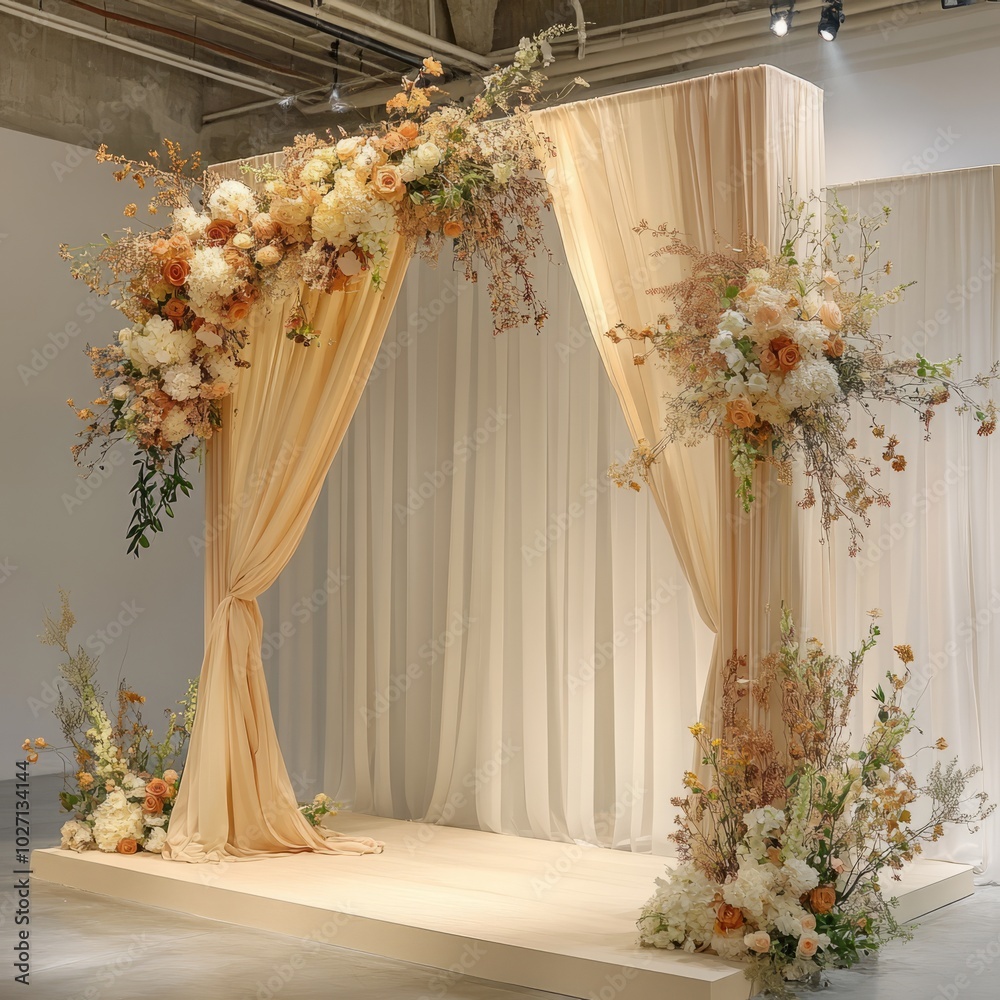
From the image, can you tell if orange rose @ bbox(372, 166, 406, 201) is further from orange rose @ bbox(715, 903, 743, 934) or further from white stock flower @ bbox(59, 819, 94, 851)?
white stock flower @ bbox(59, 819, 94, 851)

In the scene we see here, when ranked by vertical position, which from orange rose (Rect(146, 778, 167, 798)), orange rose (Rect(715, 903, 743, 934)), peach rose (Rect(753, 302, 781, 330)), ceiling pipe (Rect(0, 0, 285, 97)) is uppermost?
ceiling pipe (Rect(0, 0, 285, 97))

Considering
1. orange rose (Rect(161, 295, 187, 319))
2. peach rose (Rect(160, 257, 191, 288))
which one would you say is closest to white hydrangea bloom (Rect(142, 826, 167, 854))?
orange rose (Rect(161, 295, 187, 319))

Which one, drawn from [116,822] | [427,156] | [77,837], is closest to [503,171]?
[427,156]

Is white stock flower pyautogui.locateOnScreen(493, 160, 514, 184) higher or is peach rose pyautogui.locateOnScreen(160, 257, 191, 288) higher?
white stock flower pyautogui.locateOnScreen(493, 160, 514, 184)

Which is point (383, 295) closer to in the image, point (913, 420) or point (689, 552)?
point (689, 552)

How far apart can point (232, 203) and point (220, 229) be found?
0.36 ft

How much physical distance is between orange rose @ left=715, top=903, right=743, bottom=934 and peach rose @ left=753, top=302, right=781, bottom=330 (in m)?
1.70

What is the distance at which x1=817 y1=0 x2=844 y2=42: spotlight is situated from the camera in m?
6.13

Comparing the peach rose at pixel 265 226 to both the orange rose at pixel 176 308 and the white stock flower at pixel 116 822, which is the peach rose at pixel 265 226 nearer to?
the orange rose at pixel 176 308

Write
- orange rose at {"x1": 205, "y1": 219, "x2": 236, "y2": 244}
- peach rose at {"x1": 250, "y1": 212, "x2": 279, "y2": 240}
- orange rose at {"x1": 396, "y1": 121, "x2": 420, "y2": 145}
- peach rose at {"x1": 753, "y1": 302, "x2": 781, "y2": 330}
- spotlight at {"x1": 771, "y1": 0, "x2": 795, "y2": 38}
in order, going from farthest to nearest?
spotlight at {"x1": 771, "y1": 0, "x2": 795, "y2": 38}
orange rose at {"x1": 205, "y1": 219, "x2": 236, "y2": 244}
peach rose at {"x1": 250, "y1": 212, "x2": 279, "y2": 240}
orange rose at {"x1": 396, "y1": 121, "x2": 420, "y2": 145}
peach rose at {"x1": 753, "y1": 302, "x2": 781, "y2": 330}

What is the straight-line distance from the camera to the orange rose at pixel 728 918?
4000 millimetres

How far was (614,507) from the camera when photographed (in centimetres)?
Result: 610

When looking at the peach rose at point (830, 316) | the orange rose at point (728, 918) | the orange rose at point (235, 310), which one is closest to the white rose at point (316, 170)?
the orange rose at point (235, 310)

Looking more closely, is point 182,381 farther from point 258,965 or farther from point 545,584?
point 258,965
